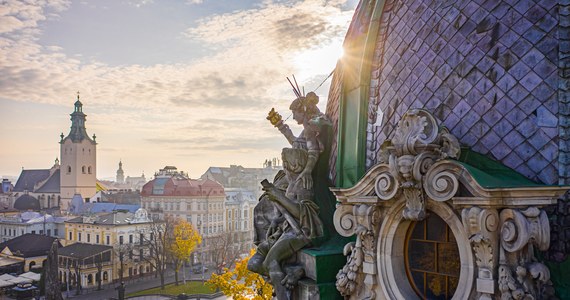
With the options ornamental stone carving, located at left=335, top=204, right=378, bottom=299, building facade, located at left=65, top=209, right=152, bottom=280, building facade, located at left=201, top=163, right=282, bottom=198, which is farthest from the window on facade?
building facade, located at left=201, top=163, right=282, bottom=198

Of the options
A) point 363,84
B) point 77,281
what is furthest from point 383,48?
point 77,281

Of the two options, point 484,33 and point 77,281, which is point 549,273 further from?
point 77,281

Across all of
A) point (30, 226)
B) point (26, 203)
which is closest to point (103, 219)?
point (30, 226)

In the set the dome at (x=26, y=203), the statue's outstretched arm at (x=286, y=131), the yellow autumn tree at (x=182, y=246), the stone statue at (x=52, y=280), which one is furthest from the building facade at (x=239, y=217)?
the statue's outstretched arm at (x=286, y=131)

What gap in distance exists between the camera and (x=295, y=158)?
10.6 m

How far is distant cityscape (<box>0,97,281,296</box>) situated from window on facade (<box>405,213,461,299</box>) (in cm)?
4833

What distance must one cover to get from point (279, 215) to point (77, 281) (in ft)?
181

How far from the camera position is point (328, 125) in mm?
11195

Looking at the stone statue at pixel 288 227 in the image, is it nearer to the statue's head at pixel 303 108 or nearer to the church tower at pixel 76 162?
the statue's head at pixel 303 108

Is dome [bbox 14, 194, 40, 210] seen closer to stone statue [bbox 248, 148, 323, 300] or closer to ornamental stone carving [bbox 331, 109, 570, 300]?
stone statue [bbox 248, 148, 323, 300]

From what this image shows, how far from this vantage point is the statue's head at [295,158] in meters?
10.6

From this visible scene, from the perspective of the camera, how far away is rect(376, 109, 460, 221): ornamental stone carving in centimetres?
734

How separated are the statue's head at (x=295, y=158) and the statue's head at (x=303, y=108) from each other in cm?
106

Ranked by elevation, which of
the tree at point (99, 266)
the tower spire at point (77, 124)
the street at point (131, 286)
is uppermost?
the tower spire at point (77, 124)
